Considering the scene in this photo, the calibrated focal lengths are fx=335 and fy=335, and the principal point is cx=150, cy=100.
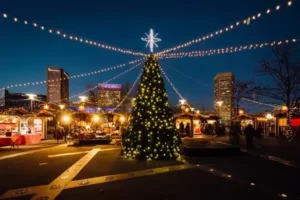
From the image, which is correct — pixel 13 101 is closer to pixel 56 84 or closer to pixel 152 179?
pixel 56 84

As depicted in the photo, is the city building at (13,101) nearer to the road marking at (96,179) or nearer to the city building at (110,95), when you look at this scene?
the city building at (110,95)

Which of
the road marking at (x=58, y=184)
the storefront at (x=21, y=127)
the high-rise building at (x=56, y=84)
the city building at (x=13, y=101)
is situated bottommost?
the road marking at (x=58, y=184)

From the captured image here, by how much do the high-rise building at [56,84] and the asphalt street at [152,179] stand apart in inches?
1755

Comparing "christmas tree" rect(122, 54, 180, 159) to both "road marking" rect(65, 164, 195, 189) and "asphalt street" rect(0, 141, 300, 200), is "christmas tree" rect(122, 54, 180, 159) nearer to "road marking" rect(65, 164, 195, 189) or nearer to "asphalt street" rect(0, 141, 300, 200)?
"asphalt street" rect(0, 141, 300, 200)

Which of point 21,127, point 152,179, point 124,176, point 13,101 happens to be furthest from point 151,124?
point 13,101

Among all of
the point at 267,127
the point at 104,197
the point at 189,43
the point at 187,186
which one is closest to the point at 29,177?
the point at 104,197

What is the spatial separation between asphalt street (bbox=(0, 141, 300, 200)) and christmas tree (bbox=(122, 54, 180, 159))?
0.85 m

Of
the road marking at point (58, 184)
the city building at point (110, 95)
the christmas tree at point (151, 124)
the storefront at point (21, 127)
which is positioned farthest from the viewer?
the city building at point (110, 95)

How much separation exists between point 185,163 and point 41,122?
22.8 meters

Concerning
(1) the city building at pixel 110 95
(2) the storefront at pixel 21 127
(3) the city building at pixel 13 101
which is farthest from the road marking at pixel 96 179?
(1) the city building at pixel 110 95

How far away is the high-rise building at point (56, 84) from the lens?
62.3 meters

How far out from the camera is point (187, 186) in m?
8.66

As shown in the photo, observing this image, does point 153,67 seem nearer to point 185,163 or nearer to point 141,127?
point 141,127

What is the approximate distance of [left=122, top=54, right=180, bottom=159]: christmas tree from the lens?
14.1 metres
